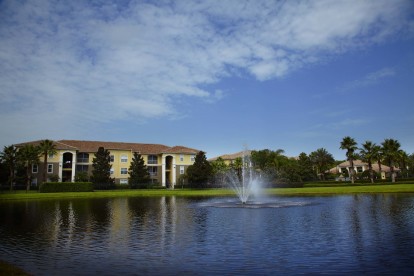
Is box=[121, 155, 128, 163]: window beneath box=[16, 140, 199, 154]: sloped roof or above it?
beneath

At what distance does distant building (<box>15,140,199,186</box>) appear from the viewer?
8112 centimetres

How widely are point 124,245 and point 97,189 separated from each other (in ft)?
206

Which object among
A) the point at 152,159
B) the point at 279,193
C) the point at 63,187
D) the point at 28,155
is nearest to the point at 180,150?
the point at 152,159

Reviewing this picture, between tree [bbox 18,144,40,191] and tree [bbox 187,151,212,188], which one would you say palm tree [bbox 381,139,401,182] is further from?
tree [bbox 18,144,40,191]

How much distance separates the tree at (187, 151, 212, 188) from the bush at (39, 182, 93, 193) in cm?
2221

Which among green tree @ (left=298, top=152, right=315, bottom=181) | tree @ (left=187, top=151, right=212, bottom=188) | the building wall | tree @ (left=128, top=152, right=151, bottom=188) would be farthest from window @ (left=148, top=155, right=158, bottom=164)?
green tree @ (left=298, top=152, right=315, bottom=181)

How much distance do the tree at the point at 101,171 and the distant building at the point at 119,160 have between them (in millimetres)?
5795

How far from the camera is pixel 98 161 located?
79.7m

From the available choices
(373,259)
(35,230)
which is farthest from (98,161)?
(373,259)

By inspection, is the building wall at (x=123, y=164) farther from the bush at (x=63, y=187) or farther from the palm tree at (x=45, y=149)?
the bush at (x=63, y=187)

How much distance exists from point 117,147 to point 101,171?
1387 centimetres

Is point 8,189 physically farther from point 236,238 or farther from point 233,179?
point 236,238

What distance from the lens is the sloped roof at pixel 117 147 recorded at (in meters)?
83.6

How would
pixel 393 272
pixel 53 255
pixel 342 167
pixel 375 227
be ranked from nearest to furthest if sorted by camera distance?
pixel 393 272, pixel 53 255, pixel 375 227, pixel 342 167
